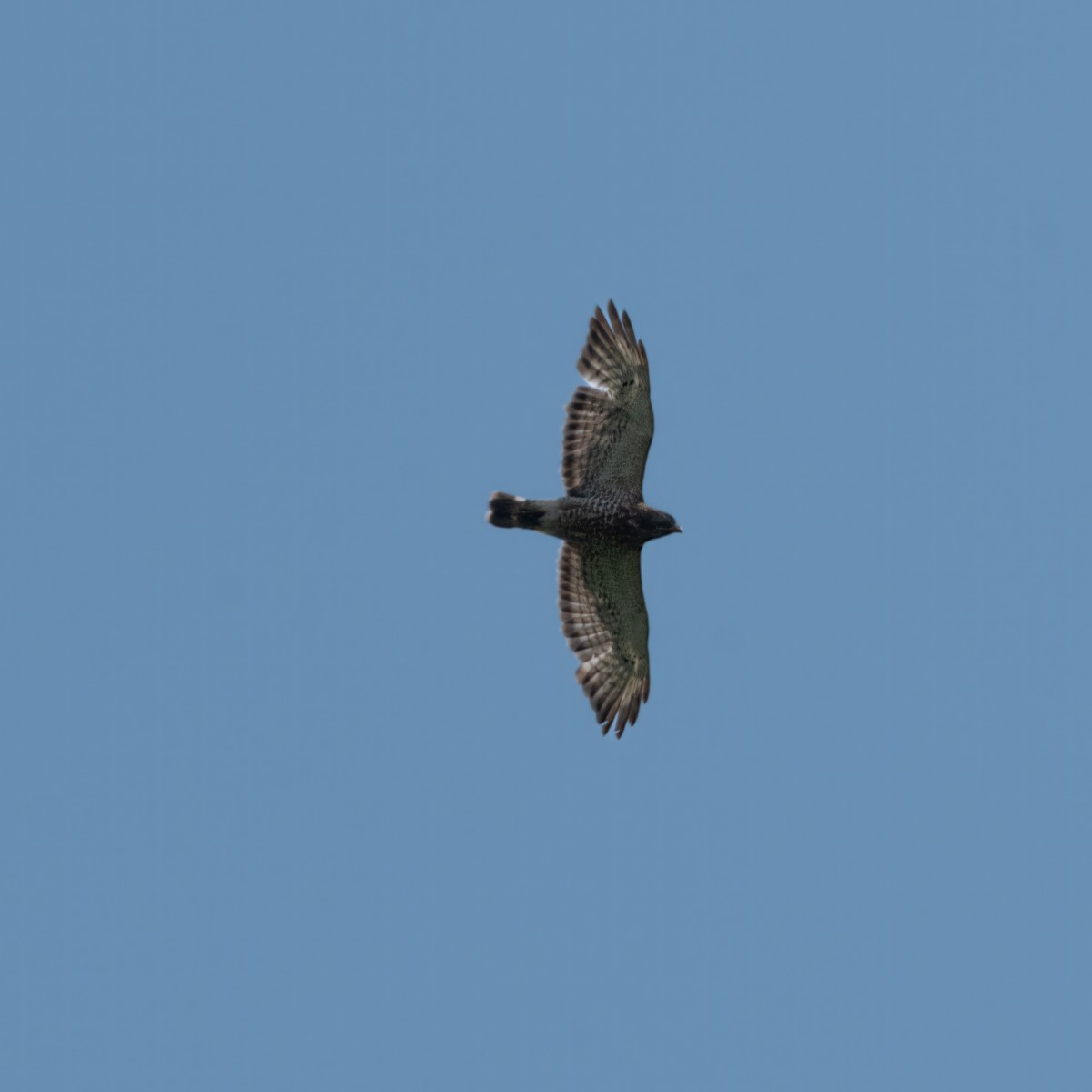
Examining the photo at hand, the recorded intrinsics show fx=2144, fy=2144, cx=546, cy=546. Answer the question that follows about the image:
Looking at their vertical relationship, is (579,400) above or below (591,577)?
above

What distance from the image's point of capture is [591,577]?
31.1 metres

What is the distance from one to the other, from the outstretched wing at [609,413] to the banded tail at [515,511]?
0.54 m

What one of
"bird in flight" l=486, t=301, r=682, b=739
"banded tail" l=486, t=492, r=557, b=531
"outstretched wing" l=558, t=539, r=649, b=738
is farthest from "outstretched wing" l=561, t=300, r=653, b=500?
"outstretched wing" l=558, t=539, r=649, b=738

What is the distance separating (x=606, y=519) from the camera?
30422mm

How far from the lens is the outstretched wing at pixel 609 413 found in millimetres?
30156

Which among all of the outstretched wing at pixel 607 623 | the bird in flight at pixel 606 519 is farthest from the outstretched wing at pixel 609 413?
the outstretched wing at pixel 607 623

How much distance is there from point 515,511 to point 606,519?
1.30 m

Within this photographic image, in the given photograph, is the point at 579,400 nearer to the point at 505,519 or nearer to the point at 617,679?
the point at 505,519

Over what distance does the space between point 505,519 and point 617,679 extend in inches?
118

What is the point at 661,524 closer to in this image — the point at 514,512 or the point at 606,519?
the point at 606,519

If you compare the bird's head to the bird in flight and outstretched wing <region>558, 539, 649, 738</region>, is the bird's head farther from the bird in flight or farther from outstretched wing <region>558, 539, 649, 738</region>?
outstretched wing <region>558, 539, 649, 738</region>

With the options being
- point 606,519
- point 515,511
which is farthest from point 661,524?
point 515,511

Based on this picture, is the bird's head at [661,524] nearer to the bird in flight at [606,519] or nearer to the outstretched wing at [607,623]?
the bird in flight at [606,519]

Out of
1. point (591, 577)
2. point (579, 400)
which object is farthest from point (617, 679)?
point (579, 400)
